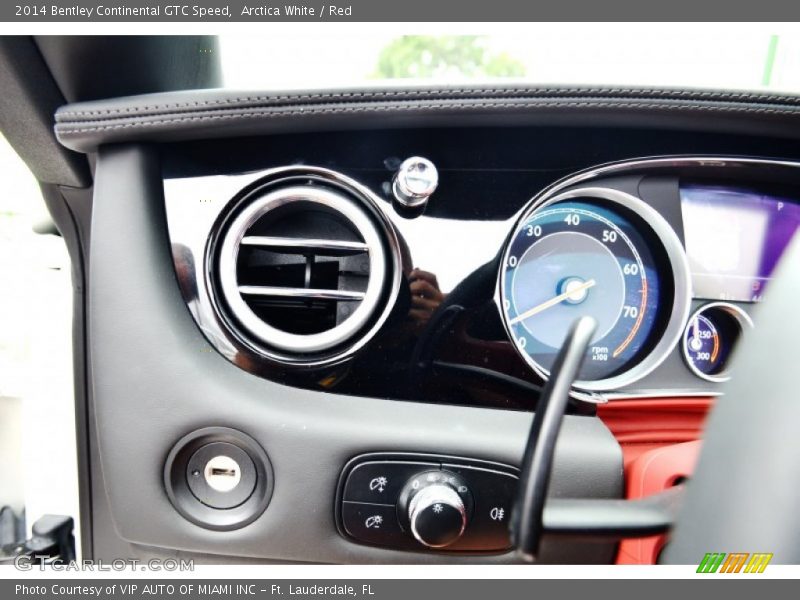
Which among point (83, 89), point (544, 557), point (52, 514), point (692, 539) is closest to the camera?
point (692, 539)

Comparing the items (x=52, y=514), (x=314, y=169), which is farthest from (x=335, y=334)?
(x=52, y=514)

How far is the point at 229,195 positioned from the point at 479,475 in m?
0.58

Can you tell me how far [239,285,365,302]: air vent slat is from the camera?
0.88m

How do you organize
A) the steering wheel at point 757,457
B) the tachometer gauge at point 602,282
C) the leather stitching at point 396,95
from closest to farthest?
the steering wheel at point 757,457, the leather stitching at point 396,95, the tachometer gauge at point 602,282

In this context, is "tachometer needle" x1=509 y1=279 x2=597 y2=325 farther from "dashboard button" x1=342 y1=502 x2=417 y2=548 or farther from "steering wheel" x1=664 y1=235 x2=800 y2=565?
"steering wheel" x1=664 y1=235 x2=800 y2=565

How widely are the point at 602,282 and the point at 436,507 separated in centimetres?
54

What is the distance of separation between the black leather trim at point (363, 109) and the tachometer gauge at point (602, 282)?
0.62 ft

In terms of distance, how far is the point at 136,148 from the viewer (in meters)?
0.87

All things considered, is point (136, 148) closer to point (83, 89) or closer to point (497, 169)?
point (83, 89)

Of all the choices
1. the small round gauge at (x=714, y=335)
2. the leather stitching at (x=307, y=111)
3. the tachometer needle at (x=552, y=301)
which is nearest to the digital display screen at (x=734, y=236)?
the small round gauge at (x=714, y=335)

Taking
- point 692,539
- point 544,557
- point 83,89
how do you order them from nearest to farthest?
point 692,539
point 83,89
point 544,557

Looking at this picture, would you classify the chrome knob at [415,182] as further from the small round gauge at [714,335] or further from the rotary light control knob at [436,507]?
the small round gauge at [714,335]

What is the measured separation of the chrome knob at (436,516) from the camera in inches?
32.8

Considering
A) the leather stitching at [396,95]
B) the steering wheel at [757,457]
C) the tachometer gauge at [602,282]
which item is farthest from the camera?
the tachometer gauge at [602,282]
